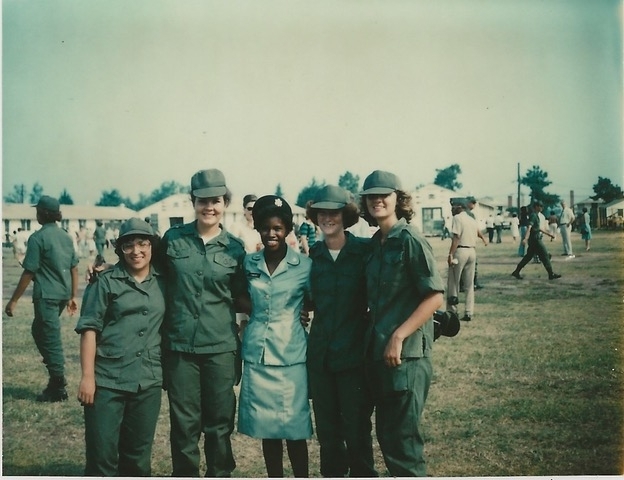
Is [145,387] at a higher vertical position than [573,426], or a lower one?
higher

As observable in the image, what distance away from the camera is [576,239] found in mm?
18688

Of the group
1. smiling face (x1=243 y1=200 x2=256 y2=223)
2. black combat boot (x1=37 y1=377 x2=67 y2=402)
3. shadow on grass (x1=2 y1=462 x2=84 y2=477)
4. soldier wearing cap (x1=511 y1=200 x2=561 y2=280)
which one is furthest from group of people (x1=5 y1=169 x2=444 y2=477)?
soldier wearing cap (x1=511 y1=200 x2=561 y2=280)

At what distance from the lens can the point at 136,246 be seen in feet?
11.3

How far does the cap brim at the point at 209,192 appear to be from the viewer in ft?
11.7

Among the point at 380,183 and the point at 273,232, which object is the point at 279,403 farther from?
the point at 380,183

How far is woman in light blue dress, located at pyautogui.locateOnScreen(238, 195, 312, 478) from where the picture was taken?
3.51 m

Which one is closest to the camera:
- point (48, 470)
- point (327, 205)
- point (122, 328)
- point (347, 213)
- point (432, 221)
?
point (122, 328)

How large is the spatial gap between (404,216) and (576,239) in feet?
56.4

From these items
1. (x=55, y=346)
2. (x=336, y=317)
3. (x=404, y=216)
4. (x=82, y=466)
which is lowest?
(x=82, y=466)

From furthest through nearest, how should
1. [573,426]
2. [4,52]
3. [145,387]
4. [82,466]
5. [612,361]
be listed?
[612,361] < [4,52] < [573,426] < [82,466] < [145,387]

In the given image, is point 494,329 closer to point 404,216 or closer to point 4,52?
point 404,216

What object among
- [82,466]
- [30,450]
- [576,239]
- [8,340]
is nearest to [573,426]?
[82,466]

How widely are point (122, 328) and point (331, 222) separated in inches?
54.7

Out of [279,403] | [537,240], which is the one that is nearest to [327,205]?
[279,403]
